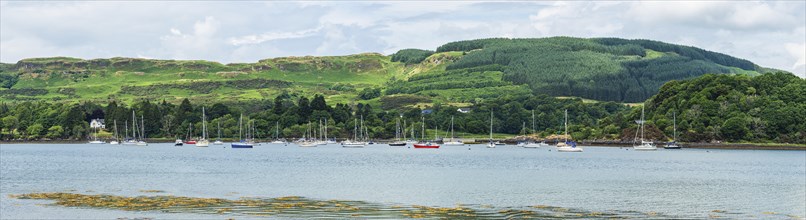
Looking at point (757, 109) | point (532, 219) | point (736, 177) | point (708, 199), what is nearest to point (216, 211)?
A: point (532, 219)

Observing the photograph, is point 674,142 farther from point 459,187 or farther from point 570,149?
point 459,187

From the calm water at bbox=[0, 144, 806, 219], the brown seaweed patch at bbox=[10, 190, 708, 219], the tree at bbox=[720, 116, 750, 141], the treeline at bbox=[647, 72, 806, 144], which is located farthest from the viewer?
the tree at bbox=[720, 116, 750, 141]

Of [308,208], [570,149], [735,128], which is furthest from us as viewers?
[735,128]

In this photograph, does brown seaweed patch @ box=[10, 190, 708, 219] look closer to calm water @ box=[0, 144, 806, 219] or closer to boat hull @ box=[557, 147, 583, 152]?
calm water @ box=[0, 144, 806, 219]

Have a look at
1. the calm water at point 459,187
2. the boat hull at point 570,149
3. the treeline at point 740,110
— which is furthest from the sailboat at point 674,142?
the calm water at point 459,187

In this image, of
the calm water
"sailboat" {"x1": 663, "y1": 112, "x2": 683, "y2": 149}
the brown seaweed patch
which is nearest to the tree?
"sailboat" {"x1": 663, "y1": 112, "x2": 683, "y2": 149}

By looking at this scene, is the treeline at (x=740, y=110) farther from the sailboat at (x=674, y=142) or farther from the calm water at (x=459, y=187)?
the calm water at (x=459, y=187)

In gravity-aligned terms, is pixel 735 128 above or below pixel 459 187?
above

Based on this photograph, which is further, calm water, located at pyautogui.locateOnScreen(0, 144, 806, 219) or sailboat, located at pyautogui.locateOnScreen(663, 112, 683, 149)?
sailboat, located at pyautogui.locateOnScreen(663, 112, 683, 149)

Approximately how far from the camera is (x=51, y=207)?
4834 cm

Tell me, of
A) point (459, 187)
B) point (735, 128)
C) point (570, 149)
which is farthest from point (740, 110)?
point (459, 187)

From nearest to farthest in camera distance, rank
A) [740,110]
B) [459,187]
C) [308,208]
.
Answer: [308,208]
[459,187]
[740,110]

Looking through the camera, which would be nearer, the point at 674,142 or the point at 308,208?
the point at 308,208

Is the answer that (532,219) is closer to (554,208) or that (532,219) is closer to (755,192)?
(554,208)
